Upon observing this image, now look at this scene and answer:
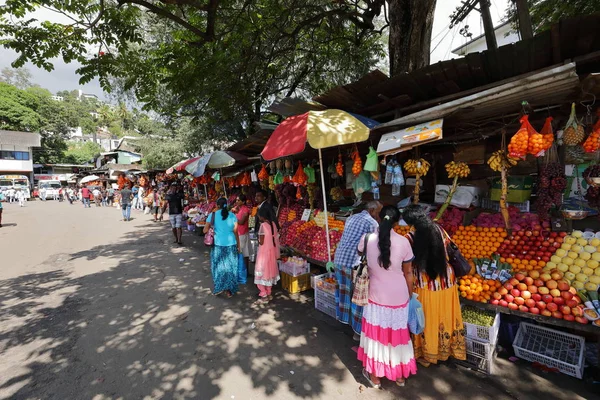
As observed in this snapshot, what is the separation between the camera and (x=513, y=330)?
3.73m

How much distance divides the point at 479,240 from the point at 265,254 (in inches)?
138

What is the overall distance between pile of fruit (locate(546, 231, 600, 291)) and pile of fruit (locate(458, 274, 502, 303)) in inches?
26.6

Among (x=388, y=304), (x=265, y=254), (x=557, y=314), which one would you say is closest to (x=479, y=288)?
(x=557, y=314)

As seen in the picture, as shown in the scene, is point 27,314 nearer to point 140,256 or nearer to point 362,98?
point 140,256

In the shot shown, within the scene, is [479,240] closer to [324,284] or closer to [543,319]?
[543,319]

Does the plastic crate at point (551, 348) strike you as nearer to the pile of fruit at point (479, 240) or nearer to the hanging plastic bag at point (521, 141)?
the pile of fruit at point (479, 240)

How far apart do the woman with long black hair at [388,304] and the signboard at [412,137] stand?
1.07 meters

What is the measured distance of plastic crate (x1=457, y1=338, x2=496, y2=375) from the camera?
3.22 m

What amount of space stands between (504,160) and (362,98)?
2153mm

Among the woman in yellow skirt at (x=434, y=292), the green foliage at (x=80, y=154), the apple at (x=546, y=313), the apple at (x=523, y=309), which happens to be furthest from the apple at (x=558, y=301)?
the green foliage at (x=80, y=154)

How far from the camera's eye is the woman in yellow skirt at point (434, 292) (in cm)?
308

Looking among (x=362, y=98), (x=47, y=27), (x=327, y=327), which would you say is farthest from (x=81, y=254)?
(x=362, y=98)

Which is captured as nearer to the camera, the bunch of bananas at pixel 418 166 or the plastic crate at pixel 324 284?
the bunch of bananas at pixel 418 166

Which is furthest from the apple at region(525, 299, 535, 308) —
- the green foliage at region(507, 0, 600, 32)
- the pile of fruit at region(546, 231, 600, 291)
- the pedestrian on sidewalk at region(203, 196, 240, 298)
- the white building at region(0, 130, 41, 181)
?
the white building at region(0, 130, 41, 181)
